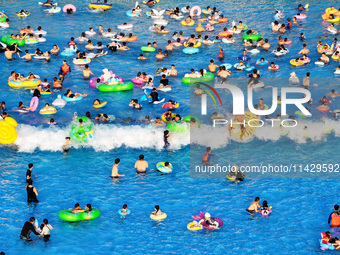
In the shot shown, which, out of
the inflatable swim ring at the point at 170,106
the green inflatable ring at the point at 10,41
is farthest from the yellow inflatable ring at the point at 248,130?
the green inflatable ring at the point at 10,41

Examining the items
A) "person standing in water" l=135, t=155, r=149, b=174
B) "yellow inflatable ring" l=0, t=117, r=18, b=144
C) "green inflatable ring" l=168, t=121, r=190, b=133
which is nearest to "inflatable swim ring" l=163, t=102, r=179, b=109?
"green inflatable ring" l=168, t=121, r=190, b=133

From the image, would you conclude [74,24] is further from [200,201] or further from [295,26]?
[200,201]

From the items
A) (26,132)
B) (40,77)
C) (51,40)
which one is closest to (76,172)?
(26,132)

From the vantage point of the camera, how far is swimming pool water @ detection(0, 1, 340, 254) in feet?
62.8

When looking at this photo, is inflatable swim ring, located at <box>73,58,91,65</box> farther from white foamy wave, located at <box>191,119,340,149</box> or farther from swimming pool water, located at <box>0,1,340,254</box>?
white foamy wave, located at <box>191,119,340,149</box>

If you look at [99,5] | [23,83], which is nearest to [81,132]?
[23,83]

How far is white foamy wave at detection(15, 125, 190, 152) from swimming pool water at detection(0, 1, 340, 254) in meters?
0.04

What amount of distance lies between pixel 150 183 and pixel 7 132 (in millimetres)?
6624

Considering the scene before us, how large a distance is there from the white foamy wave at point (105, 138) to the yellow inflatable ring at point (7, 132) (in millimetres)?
544

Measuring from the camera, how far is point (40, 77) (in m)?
30.9

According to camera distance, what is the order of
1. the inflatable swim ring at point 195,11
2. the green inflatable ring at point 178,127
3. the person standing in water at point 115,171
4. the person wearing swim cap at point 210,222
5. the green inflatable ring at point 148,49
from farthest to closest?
the inflatable swim ring at point 195,11
the green inflatable ring at point 148,49
the green inflatable ring at point 178,127
the person standing in water at point 115,171
the person wearing swim cap at point 210,222

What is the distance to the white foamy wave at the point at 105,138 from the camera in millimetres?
24797

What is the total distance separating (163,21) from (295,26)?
26.6 ft

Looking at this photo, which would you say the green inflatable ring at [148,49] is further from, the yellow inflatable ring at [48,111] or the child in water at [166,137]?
the child in water at [166,137]
